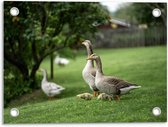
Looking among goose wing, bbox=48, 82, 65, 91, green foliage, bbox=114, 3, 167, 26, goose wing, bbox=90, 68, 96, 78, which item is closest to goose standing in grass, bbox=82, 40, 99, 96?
goose wing, bbox=90, 68, 96, 78

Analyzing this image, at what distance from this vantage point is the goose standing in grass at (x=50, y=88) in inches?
149

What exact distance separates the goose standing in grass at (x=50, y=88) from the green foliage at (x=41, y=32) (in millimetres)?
106

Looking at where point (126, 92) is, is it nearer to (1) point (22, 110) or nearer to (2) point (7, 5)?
(1) point (22, 110)

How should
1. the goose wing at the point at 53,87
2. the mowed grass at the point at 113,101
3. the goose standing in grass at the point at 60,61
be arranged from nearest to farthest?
the mowed grass at the point at 113,101 → the goose wing at the point at 53,87 → the goose standing in grass at the point at 60,61

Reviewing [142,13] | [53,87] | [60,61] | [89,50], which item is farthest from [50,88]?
[142,13]

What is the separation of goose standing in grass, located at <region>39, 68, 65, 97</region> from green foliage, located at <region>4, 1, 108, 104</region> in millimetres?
106

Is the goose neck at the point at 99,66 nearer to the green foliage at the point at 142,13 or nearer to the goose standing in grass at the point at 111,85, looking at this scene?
the goose standing in grass at the point at 111,85

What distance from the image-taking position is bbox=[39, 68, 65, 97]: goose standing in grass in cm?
377

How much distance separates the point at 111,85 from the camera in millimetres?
3617

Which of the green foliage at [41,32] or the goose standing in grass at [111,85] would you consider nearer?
the goose standing in grass at [111,85]

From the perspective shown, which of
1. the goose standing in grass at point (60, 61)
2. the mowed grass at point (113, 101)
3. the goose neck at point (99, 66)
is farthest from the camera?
the goose standing in grass at point (60, 61)

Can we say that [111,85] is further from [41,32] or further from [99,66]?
[41,32]

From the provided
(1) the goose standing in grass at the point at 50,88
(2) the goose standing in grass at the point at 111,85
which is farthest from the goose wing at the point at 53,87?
(2) the goose standing in grass at the point at 111,85

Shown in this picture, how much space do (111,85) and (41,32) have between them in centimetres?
69
